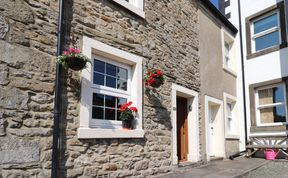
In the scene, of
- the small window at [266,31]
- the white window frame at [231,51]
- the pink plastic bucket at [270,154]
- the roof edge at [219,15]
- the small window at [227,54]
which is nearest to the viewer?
the pink plastic bucket at [270,154]

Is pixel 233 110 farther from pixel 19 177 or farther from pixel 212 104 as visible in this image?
pixel 19 177

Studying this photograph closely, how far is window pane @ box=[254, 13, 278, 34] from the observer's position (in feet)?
33.5

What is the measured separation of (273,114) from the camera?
32.3 ft

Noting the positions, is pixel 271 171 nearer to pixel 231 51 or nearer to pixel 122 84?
pixel 122 84

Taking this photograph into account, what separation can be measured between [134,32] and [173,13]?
209 centimetres

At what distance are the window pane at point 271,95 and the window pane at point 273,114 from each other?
26cm

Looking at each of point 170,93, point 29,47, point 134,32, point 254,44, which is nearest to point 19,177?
point 29,47


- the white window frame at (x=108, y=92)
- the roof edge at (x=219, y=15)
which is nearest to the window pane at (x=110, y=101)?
the white window frame at (x=108, y=92)

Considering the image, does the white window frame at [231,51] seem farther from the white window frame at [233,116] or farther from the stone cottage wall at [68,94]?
the stone cottage wall at [68,94]

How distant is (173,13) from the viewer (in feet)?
24.7

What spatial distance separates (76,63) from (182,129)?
4.54 m

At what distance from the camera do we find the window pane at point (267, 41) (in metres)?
10.1

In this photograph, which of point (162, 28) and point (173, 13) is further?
point (173, 13)

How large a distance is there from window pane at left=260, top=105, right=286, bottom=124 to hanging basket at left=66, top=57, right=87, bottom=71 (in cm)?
798
